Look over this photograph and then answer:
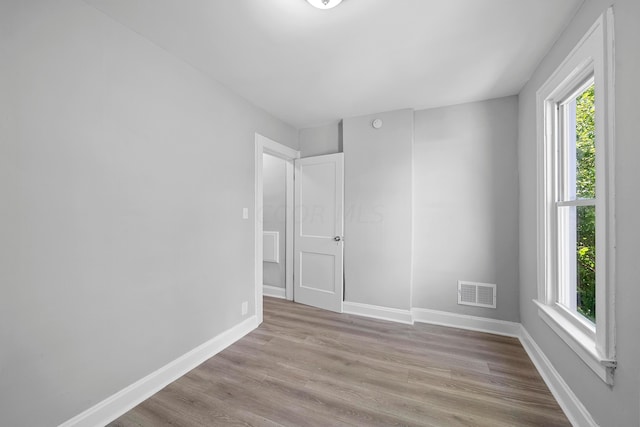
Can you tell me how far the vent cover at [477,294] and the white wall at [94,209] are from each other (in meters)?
2.62

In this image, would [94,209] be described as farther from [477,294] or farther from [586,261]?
[477,294]

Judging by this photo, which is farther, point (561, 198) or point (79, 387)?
point (561, 198)

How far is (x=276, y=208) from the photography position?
12.5 feet

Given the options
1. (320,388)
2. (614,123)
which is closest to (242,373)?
(320,388)

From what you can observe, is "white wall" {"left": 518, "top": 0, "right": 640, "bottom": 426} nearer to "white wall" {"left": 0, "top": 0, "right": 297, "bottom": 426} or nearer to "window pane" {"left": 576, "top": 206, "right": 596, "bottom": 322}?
"window pane" {"left": 576, "top": 206, "right": 596, "bottom": 322}

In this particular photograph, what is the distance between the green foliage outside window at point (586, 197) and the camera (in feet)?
5.12

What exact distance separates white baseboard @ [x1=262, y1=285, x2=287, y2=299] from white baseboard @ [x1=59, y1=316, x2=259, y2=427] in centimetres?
126

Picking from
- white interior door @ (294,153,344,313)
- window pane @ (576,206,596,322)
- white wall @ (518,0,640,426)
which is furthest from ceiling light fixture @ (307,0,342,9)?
window pane @ (576,206,596,322)

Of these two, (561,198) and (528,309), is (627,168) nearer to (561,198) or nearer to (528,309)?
(561,198)

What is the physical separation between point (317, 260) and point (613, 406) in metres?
2.67

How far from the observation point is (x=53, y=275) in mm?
1320

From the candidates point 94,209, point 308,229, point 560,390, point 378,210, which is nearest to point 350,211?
point 378,210

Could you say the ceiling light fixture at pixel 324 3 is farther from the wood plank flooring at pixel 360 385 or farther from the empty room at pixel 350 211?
the wood plank flooring at pixel 360 385

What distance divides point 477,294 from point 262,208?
2.71 meters
